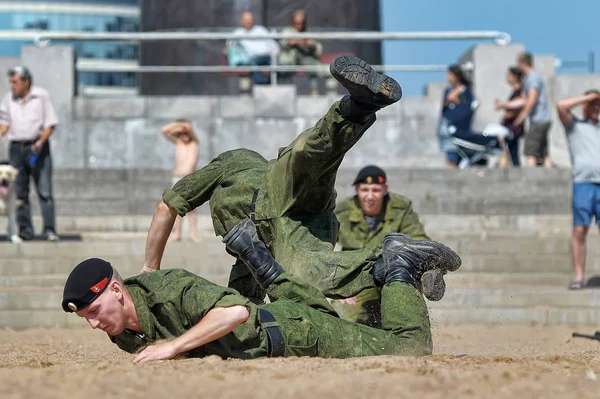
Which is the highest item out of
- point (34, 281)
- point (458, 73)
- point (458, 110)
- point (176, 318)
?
point (458, 73)

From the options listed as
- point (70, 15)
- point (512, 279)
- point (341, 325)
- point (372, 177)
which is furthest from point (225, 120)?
point (70, 15)

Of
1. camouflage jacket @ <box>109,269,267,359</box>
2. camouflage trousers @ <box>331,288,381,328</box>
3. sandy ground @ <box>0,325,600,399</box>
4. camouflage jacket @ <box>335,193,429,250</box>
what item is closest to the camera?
sandy ground @ <box>0,325,600,399</box>

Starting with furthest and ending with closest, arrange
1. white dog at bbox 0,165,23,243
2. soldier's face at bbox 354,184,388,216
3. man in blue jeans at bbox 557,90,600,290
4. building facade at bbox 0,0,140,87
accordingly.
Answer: building facade at bbox 0,0,140,87
white dog at bbox 0,165,23,243
man in blue jeans at bbox 557,90,600,290
soldier's face at bbox 354,184,388,216

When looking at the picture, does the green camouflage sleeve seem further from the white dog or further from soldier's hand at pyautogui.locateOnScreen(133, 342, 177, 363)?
the white dog

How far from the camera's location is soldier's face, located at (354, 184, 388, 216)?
31.2 feet

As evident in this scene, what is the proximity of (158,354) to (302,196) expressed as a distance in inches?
58.7

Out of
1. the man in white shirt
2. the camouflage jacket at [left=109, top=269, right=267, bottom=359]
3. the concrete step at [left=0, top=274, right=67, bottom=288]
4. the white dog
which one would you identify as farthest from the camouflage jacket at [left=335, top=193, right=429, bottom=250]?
the man in white shirt

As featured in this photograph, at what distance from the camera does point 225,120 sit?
55.0 ft

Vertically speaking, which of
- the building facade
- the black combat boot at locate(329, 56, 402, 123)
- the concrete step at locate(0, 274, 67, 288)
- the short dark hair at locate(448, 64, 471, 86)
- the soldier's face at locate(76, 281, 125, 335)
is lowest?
the concrete step at locate(0, 274, 67, 288)

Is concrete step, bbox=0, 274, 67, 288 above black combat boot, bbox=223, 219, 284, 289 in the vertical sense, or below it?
below

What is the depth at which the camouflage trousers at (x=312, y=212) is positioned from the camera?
679 centimetres

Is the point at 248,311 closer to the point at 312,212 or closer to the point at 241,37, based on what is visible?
the point at 312,212

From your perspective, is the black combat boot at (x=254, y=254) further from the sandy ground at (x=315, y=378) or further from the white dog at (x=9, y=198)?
the white dog at (x=9, y=198)

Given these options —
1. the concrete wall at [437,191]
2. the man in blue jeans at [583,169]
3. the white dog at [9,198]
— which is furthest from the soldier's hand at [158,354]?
the concrete wall at [437,191]
